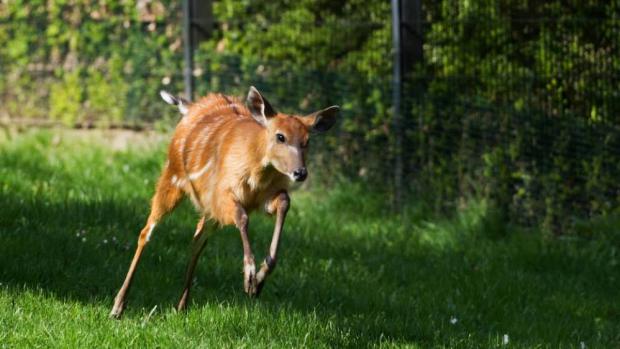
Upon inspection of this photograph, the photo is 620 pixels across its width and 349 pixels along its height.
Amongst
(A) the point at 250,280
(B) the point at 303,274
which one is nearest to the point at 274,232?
(A) the point at 250,280

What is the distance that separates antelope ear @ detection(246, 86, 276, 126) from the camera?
593 cm

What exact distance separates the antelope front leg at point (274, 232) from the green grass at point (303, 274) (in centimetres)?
35

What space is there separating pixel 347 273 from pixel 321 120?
188cm

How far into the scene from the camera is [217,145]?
6324 millimetres

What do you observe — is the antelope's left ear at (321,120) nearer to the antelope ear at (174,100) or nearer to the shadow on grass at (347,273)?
the shadow on grass at (347,273)

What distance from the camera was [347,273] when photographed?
7.60 meters

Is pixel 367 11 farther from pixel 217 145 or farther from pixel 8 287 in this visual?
pixel 8 287

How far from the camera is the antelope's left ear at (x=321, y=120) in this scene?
5.96 metres

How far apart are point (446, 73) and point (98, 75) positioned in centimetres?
411

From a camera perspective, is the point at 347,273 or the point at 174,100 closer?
the point at 174,100

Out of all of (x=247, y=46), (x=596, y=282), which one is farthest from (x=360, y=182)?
(x=596, y=282)

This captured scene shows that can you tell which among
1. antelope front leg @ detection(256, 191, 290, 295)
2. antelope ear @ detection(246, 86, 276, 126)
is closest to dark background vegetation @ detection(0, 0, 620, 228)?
antelope ear @ detection(246, 86, 276, 126)

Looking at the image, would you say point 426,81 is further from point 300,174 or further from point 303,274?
Answer: point 300,174

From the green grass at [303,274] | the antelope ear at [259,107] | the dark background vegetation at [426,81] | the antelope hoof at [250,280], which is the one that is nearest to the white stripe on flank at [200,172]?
the antelope ear at [259,107]
